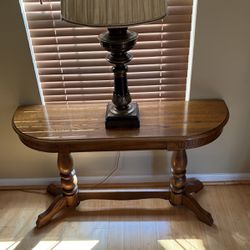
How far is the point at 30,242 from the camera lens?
68.5 inches

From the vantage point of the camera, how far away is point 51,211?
71.9 inches

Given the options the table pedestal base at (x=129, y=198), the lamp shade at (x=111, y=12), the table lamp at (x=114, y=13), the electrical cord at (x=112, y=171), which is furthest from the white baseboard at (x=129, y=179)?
the lamp shade at (x=111, y=12)

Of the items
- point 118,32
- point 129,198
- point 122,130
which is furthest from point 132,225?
point 118,32

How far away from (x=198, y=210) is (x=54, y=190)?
2.66 feet

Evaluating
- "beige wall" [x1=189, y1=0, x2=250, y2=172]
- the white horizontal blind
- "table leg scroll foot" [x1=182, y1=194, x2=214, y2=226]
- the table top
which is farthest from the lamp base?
"table leg scroll foot" [x1=182, y1=194, x2=214, y2=226]

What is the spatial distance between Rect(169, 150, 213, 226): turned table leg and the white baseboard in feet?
0.65

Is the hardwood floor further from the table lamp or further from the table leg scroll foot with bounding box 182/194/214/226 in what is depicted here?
the table lamp

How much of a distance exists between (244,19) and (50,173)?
1328mm

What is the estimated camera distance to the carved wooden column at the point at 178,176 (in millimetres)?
1734

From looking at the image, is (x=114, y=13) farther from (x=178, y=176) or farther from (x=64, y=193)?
(x=64, y=193)

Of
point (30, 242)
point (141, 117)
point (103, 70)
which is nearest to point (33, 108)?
point (103, 70)

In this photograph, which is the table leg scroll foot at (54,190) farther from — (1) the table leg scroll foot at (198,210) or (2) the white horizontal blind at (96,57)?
(1) the table leg scroll foot at (198,210)

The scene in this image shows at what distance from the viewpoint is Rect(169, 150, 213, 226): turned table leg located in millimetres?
1738

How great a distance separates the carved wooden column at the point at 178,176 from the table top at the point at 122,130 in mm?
213
